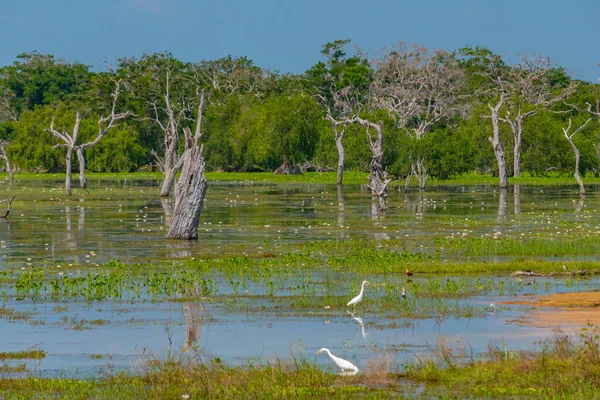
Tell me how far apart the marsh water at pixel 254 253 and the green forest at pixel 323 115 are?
28.5 m

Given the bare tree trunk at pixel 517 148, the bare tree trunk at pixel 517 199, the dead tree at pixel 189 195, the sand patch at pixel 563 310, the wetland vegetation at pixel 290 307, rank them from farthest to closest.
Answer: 1. the bare tree trunk at pixel 517 148
2. the bare tree trunk at pixel 517 199
3. the dead tree at pixel 189 195
4. the sand patch at pixel 563 310
5. the wetland vegetation at pixel 290 307

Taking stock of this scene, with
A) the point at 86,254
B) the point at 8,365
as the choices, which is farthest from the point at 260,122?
the point at 8,365

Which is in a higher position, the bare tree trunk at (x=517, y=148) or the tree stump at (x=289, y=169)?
the bare tree trunk at (x=517, y=148)

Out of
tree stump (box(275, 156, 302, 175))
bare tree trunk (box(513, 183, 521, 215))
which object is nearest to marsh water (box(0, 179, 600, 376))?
bare tree trunk (box(513, 183, 521, 215))

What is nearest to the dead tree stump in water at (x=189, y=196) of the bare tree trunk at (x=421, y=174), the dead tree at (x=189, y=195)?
the dead tree at (x=189, y=195)

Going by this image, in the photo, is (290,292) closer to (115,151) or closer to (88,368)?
(88,368)

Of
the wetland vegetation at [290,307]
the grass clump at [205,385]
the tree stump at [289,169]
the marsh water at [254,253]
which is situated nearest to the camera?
the grass clump at [205,385]

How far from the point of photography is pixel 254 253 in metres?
34.7

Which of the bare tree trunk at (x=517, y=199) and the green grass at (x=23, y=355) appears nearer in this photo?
the green grass at (x=23, y=355)

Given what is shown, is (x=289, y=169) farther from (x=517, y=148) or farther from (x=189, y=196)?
(x=189, y=196)

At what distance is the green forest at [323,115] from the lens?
10019 centimetres

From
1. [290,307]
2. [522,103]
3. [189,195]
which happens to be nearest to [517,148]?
[522,103]

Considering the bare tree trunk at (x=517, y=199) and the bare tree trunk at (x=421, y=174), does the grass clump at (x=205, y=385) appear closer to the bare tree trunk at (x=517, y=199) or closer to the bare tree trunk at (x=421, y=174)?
the bare tree trunk at (x=517, y=199)

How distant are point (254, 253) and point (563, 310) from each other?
13835 millimetres
